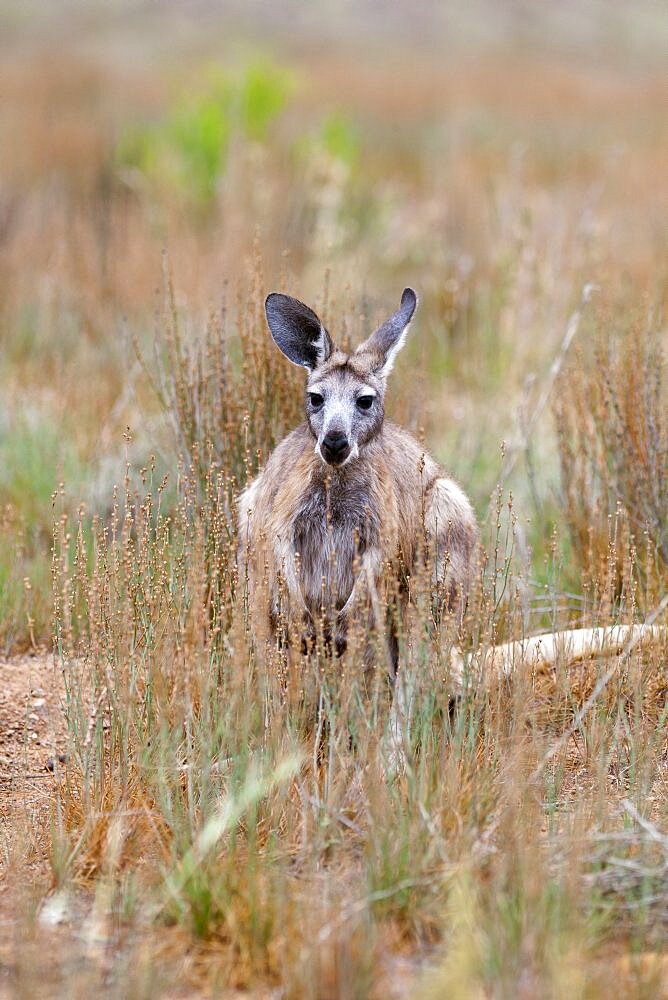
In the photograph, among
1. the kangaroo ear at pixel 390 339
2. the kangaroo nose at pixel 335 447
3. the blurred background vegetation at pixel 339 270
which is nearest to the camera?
the kangaroo nose at pixel 335 447

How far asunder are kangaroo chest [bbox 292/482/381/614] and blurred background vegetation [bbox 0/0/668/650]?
1.60 ft

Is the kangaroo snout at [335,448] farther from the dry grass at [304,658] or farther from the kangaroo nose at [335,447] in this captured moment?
the dry grass at [304,658]

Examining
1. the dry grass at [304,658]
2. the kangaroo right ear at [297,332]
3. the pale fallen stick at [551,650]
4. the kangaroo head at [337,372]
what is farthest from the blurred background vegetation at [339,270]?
the kangaroo right ear at [297,332]

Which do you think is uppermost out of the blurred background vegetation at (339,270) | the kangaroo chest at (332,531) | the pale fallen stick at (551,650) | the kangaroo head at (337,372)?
the blurred background vegetation at (339,270)

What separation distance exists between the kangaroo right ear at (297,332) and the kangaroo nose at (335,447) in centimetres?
45

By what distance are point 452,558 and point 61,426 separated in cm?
273

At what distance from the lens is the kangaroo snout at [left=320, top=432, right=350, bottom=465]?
A: 366 centimetres

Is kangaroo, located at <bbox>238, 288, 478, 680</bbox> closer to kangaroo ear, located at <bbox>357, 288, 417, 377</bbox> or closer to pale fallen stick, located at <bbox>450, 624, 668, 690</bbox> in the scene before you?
kangaroo ear, located at <bbox>357, 288, 417, 377</bbox>

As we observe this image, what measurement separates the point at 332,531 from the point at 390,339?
69 cm

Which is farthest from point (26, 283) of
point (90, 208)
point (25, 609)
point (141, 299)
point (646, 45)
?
point (646, 45)

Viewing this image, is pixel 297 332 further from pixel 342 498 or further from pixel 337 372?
pixel 342 498

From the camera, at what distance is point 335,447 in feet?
12.0

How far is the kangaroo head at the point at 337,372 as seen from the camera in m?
3.72

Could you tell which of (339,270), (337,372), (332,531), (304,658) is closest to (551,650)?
(332,531)
